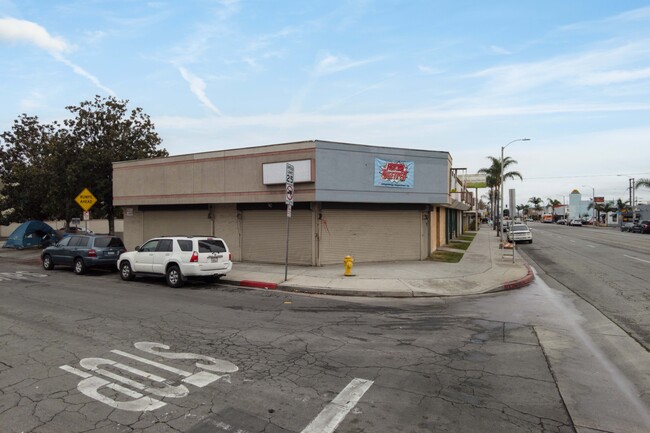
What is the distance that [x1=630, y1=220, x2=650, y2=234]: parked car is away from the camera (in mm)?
51344

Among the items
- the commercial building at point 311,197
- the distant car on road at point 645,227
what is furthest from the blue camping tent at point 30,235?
the distant car on road at point 645,227

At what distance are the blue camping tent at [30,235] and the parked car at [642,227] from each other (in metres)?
63.5

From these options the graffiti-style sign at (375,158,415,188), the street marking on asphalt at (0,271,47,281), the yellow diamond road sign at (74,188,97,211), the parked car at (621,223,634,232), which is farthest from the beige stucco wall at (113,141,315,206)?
the parked car at (621,223,634,232)

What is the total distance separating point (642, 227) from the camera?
52000mm

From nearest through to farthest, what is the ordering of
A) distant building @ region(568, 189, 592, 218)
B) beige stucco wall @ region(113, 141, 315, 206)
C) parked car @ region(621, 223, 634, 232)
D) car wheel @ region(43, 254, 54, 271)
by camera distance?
beige stucco wall @ region(113, 141, 315, 206), car wheel @ region(43, 254, 54, 271), parked car @ region(621, 223, 634, 232), distant building @ region(568, 189, 592, 218)

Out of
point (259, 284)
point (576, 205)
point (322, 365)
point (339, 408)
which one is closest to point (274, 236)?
point (259, 284)

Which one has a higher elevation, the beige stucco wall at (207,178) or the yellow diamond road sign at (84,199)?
the beige stucco wall at (207,178)

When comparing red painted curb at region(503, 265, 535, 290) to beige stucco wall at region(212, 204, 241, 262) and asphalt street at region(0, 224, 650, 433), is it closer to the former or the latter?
asphalt street at region(0, 224, 650, 433)

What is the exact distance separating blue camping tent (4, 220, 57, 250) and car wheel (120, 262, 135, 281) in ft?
66.7

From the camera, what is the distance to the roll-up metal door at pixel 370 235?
59.0 feet

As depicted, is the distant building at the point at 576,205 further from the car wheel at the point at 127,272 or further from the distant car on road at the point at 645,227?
the car wheel at the point at 127,272

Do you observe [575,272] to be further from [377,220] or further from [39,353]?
[39,353]

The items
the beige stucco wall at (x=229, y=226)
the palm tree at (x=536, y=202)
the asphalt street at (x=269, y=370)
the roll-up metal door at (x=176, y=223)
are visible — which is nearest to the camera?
the asphalt street at (x=269, y=370)

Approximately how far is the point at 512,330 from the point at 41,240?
34.2m
